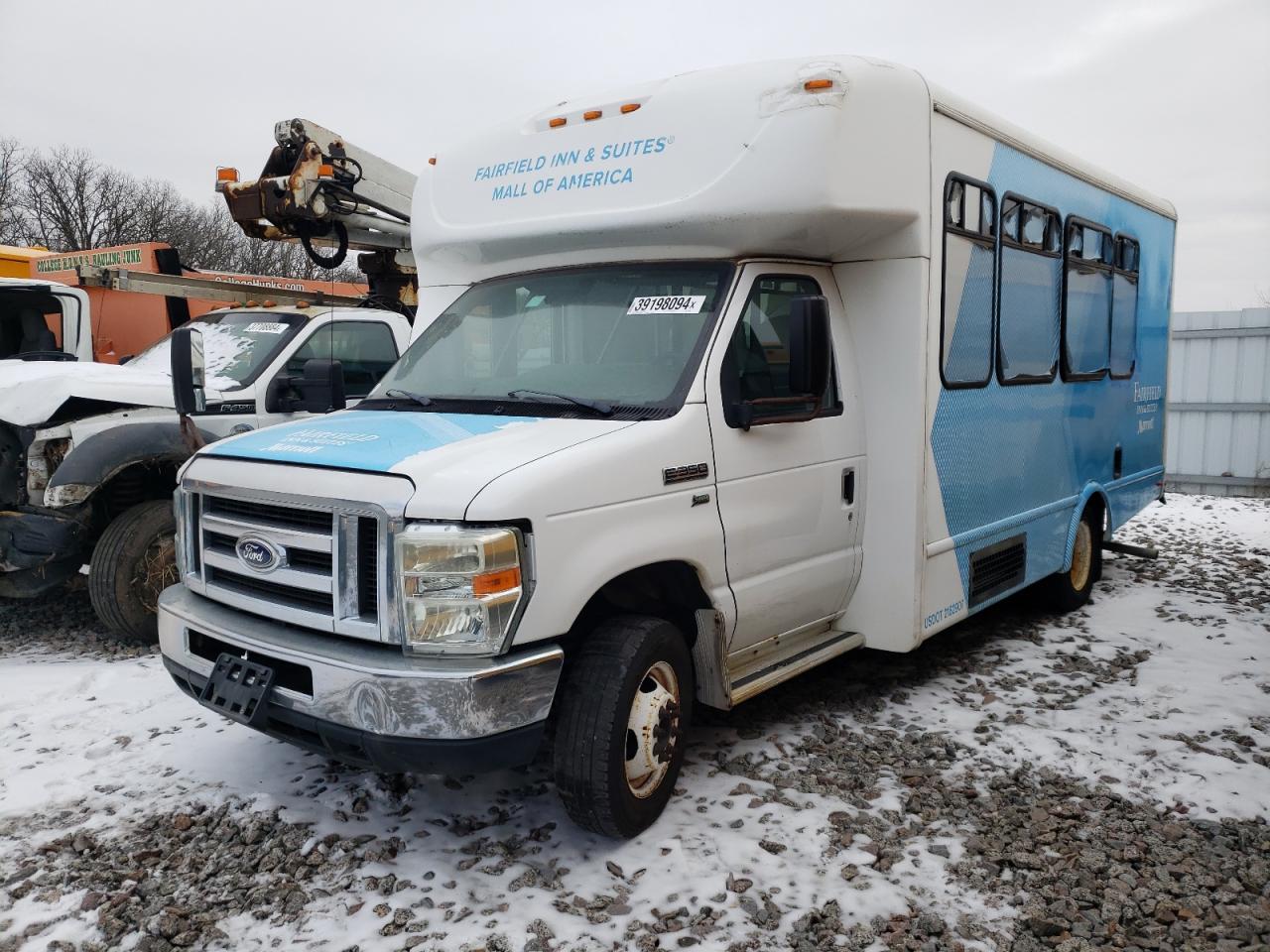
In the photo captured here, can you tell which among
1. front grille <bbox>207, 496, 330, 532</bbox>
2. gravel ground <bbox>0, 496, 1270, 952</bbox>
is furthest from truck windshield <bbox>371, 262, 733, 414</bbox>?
gravel ground <bbox>0, 496, 1270, 952</bbox>

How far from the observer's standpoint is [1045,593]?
7188 mm

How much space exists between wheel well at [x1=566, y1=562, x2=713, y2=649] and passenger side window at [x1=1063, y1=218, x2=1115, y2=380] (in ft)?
12.3

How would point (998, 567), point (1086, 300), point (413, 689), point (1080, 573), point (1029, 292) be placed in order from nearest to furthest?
point (413, 689)
point (998, 567)
point (1029, 292)
point (1086, 300)
point (1080, 573)

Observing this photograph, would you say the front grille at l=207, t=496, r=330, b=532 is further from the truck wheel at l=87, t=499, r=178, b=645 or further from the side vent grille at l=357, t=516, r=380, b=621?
the truck wheel at l=87, t=499, r=178, b=645

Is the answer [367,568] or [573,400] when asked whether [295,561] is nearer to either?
[367,568]

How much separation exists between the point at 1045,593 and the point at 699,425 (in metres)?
4.32

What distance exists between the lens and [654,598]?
421cm

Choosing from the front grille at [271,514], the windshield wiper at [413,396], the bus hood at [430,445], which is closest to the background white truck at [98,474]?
the windshield wiper at [413,396]

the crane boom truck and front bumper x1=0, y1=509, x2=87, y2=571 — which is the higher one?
the crane boom truck

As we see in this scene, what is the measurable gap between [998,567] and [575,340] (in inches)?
122

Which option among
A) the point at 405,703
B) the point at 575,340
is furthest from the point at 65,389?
the point at 405,703

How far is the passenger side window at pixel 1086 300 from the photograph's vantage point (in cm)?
659

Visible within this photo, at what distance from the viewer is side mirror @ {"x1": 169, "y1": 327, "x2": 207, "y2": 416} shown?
4930 millimetres

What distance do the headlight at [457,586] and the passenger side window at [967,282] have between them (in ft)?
9.45
